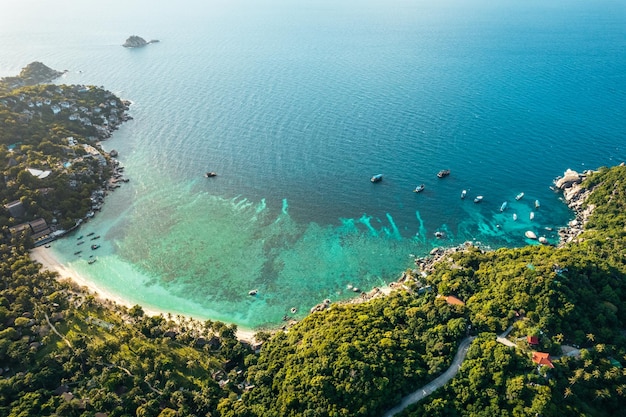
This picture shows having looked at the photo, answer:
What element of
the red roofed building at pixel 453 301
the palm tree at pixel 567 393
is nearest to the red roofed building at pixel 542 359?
the palm tree at pixel 567 393

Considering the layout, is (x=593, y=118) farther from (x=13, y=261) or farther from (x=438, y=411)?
(x=13, y=261)

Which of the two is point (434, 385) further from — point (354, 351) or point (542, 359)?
point (542, 359)

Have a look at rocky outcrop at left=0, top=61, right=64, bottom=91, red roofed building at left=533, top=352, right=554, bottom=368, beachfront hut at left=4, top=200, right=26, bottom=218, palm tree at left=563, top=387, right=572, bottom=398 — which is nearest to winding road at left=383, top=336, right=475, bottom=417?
red roofed building at left=533, top=352, right=554, bottom=368

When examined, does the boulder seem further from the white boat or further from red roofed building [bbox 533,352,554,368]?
red roofed building [bbox 533,352,554,368]

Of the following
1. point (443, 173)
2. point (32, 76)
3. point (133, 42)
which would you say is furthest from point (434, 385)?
point (133, 42)

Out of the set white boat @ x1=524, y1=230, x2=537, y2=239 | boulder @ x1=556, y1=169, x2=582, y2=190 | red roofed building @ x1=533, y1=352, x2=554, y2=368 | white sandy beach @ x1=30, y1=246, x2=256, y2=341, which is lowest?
white sandy beach @ x1=30, y1=246, x2=256, y2=341
